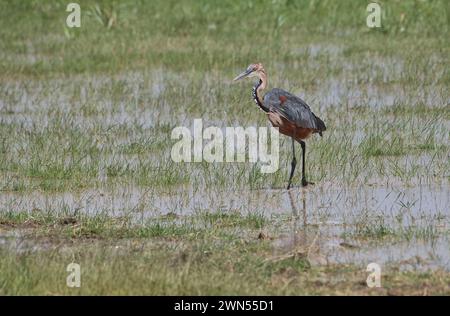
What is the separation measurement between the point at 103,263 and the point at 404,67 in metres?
8.21

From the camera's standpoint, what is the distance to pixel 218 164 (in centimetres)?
1018

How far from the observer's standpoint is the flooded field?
7.02 m

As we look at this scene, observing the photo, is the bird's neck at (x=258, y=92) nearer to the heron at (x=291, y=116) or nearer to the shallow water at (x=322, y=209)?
the heron at (x=291, y=116)

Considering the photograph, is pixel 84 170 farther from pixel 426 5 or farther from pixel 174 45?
pixel 426 5

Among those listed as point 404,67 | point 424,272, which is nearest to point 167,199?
point 424,272

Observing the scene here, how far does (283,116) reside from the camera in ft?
31.3

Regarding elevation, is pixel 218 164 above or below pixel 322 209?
above

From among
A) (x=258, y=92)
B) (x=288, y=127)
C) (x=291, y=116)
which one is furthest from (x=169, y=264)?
(x=258, y=92)

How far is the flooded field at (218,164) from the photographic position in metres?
7.02

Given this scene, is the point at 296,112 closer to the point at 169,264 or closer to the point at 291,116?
the point at 291,116

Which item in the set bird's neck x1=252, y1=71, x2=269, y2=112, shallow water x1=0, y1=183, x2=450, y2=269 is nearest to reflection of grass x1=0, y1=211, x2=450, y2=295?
shallow water x1=0, y1=183, x2=450, y2=269

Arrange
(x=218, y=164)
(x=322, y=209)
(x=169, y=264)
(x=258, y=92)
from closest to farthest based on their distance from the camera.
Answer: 1. (x=169, y=264)
2. (x=322, y=209)
3. (x=258, y=92)
4. (x=218, y=164)

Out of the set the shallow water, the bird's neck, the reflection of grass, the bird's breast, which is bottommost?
the reflection of grass

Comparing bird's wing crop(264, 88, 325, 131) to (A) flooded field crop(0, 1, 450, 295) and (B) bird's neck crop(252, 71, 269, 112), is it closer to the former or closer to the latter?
(B) bird's neck crop(252, 71, 269, 112)
